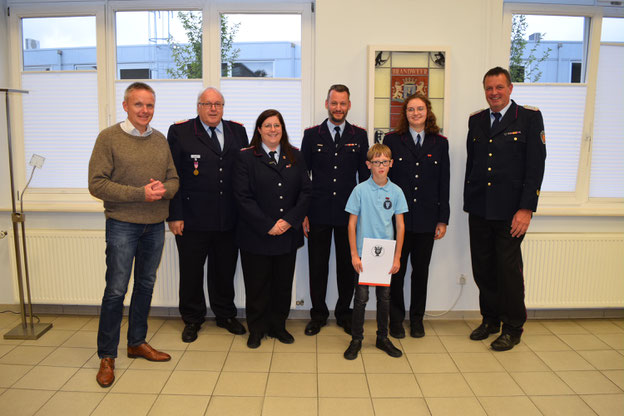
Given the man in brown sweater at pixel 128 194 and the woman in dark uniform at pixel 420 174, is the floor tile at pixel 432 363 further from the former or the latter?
the man in brown sweater at pixel 128 194

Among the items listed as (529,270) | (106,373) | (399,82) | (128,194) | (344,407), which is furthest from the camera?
(529,270)

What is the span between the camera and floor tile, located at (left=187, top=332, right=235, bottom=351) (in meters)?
2.89

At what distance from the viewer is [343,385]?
95.5 inches

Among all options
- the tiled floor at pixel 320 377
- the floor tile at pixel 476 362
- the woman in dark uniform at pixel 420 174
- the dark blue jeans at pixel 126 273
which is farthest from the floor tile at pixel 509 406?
the dark blue jeans at pixel 126 273

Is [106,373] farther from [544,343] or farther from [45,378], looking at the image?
[544,343]

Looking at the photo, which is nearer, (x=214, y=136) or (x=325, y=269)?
(x=214, y=136)

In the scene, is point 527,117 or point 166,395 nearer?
point 166,395

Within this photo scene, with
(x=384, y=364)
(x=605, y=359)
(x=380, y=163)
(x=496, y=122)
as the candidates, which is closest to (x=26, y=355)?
(x=384, y=364)

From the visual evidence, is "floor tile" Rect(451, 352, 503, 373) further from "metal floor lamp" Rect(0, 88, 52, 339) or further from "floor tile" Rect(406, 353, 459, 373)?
"metal floor lamp" Rect(0, 88, 52, 339)

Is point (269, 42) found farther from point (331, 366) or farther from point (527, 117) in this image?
point (331, 366)

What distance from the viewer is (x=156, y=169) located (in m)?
2.49

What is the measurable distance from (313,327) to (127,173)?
1.64 m

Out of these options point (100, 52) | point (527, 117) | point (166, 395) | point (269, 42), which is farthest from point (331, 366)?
point (100, 52)

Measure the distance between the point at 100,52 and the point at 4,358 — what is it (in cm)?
233
